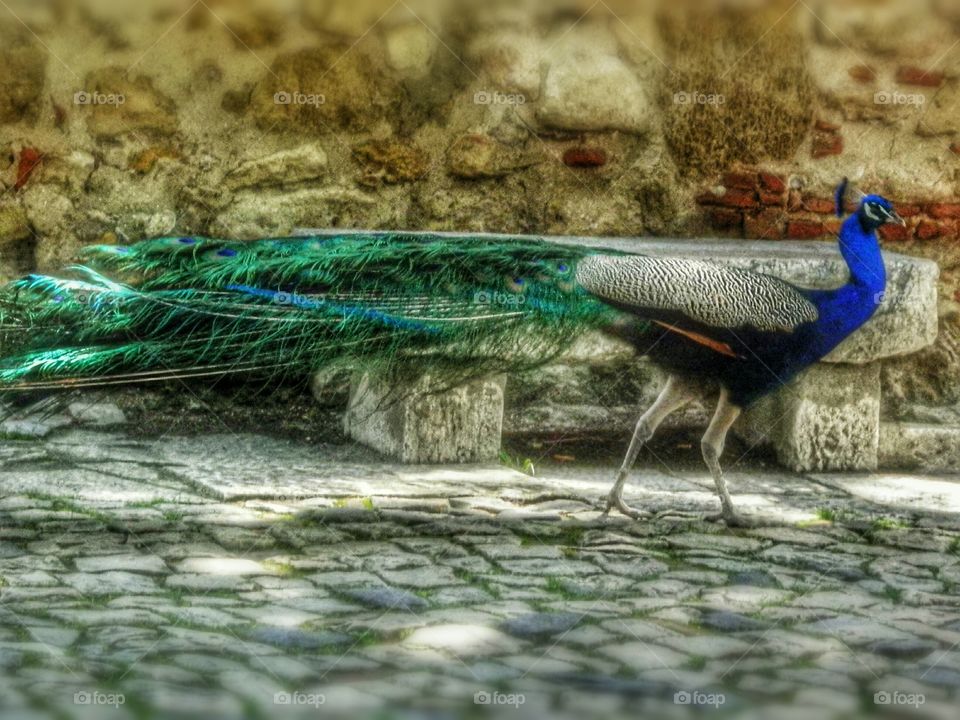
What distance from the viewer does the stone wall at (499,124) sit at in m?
5.96

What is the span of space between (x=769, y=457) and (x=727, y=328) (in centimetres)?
124

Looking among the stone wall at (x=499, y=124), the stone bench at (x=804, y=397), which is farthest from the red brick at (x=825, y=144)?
the stone bench at (x=804, y=397)

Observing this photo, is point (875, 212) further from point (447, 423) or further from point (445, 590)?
point (445, 590)

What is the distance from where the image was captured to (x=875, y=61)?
615cm

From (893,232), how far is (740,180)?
2.20 ft

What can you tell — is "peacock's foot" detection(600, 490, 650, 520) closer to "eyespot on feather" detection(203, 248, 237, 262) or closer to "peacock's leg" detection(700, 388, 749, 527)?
"peacock's leg" detection(700, 388, 749, 527)

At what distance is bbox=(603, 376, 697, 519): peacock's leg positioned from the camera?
4734mm

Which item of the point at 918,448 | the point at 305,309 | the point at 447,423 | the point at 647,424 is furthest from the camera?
the point at 918,448

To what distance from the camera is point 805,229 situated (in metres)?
6.16

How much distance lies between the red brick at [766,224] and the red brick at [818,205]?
0.11m

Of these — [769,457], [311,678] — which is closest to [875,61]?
[769,457]

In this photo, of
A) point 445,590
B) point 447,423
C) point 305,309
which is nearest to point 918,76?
point 447,423

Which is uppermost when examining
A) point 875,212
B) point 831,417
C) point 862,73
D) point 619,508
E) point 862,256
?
point 862,73

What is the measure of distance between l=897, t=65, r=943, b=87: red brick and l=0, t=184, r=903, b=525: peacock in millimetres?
1664
